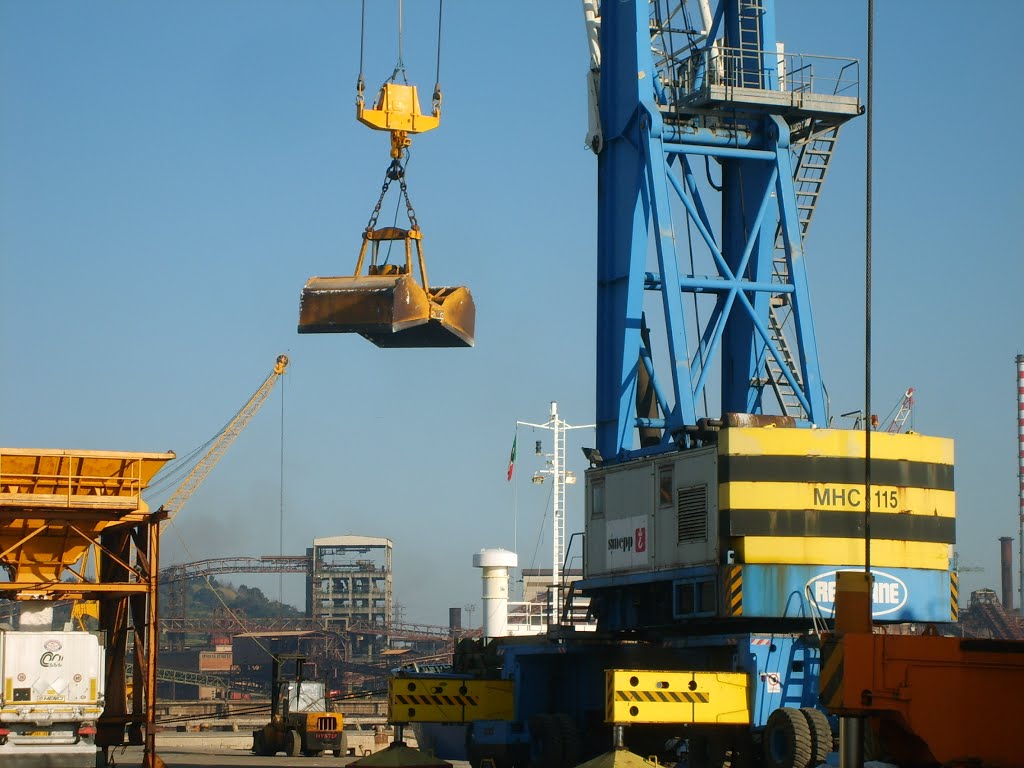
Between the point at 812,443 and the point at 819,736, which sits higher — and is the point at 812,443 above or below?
above

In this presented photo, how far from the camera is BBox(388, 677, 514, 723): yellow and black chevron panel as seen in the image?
2620 centimetres

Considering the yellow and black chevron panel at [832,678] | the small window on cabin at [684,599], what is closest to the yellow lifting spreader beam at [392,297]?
the small window on cabin at [684,599]

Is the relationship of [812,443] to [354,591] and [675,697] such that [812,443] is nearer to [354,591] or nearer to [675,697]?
[675,697]

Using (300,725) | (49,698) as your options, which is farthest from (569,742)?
(300,725)

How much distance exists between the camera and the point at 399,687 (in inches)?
1033

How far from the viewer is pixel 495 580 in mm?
51969

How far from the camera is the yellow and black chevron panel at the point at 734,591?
75.9ft

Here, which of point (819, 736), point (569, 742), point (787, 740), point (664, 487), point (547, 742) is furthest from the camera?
point (664, 487)

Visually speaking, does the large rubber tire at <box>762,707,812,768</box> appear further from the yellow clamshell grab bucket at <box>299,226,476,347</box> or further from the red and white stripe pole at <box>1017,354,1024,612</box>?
the red and white stripe pole at <box>1017,354,1024,612</box>

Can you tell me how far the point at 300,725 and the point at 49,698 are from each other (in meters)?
17.5

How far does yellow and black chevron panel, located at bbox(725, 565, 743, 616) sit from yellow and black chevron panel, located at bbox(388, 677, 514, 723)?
5359 mm

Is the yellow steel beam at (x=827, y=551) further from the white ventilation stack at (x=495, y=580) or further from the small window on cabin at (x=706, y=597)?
the white ventilation stack at (x=495, y=580)

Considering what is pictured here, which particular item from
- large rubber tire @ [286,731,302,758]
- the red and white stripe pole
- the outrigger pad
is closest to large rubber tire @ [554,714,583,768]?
the outrigger pad

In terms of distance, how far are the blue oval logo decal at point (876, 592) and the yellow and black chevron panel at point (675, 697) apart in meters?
2.35
